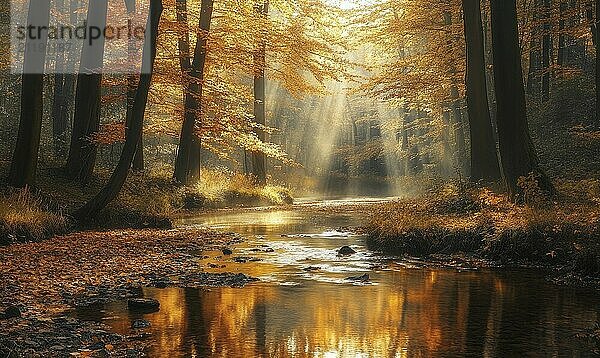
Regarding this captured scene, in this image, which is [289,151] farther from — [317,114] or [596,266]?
[596,266]

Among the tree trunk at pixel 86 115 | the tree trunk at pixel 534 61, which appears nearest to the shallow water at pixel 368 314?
the tree trunk at pixel 86 115

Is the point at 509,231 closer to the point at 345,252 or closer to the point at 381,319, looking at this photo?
the point at 345,252

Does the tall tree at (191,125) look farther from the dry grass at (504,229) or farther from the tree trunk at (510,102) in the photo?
the tree trunk at (510,102)

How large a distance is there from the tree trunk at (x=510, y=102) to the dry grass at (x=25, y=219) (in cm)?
1041

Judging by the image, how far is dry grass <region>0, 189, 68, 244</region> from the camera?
14.6m

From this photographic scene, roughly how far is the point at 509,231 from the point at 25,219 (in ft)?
33.4

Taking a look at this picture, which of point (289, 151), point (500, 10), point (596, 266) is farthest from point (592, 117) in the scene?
point (289, 151)

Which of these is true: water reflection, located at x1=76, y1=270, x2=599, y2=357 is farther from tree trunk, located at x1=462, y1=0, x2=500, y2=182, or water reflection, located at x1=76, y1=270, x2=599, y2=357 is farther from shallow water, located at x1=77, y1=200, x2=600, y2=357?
tree trunk, located at x1=462, y1=0, x2=500, y2=182

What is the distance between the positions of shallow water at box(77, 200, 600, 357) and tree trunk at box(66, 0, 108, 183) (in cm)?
1108

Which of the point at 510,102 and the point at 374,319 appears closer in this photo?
the point at 374,319

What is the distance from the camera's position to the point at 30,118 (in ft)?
58.5

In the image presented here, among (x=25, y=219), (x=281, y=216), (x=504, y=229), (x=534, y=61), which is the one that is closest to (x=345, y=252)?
(x=504, y=229)

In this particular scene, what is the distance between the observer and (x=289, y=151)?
67.0 m

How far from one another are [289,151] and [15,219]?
52.4 metres
